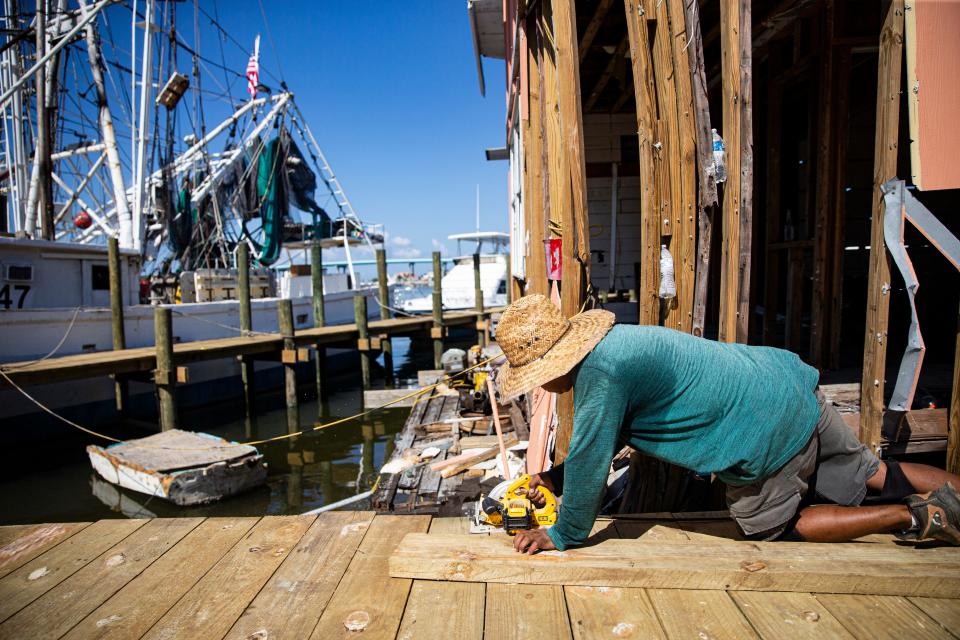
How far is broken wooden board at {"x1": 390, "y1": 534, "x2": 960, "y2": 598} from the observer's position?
2.03 m

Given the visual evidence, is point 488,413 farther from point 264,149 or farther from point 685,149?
point 264,149

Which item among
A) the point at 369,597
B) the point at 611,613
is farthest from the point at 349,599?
the point at 611,613

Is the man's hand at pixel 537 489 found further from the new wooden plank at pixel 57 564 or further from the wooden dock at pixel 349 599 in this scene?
the new wooden plank at pixel 57 564

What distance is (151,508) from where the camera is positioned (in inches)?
299

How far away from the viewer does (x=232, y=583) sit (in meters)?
2.28

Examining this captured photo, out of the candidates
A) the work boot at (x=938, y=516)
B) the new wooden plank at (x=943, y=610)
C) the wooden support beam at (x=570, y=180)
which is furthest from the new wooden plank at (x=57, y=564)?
the work boot at (x=938, y=516)

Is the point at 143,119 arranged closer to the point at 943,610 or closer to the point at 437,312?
the point at 437,312

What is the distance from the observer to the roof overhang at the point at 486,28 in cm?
854

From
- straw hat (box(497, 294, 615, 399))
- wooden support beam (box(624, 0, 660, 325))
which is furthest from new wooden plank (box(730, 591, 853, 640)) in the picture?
wooden support beam (box(624, 0, 660, 325))

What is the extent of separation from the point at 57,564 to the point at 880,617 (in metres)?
3.26

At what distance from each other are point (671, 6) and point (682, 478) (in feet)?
8.83

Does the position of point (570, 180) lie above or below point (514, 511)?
above

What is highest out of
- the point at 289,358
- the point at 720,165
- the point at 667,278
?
the point at 720,165

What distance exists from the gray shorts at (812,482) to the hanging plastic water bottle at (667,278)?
39.3 inches
